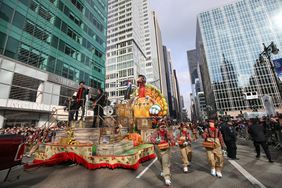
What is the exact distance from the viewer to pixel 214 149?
215 inches

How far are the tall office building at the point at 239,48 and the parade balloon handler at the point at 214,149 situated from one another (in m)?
67.4

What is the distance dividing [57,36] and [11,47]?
8.01 m

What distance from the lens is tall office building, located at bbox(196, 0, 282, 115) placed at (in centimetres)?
6531

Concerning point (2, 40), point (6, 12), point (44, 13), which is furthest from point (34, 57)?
point (44, 13)

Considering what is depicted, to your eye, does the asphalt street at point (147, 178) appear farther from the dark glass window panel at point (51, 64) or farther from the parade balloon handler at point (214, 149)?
the dark glass window panel at point (51, 64)

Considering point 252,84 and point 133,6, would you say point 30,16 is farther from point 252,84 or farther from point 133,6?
point 252,84

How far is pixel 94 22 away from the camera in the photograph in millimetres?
34031

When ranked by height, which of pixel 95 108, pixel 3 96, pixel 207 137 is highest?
pixel 3 96

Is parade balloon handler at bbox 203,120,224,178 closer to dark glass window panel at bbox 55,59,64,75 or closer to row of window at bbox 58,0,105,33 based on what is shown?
dark glass window panel at bbox 55,59,64,75

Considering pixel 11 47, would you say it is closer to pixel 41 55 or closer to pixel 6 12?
pixel 41 55

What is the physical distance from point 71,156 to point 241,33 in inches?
3670

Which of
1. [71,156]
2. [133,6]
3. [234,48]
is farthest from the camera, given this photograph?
[133,6]

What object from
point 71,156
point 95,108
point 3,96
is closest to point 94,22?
point 3,96

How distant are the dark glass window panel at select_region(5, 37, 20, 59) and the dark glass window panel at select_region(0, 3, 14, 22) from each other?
2464mm
